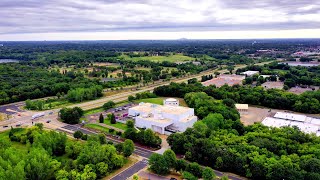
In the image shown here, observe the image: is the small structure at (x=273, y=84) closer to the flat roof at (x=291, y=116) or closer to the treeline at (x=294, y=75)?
the treeline at (x=294, y=75)

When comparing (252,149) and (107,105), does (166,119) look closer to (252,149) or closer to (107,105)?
(107,105)

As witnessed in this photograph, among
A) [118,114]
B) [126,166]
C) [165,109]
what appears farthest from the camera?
Result: [118,114]

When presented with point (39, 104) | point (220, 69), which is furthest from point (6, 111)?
point (220, 69)

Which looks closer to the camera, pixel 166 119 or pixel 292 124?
pixel 292 124

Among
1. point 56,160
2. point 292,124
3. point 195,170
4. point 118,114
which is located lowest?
point 118,114

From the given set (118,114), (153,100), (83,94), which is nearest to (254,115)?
(153,100)

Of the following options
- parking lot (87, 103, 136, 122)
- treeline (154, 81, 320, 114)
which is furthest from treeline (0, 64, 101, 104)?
treeline (154, 81, 320, 114)

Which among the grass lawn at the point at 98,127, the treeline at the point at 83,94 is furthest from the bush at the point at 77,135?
the treeline at the point at 83,94
